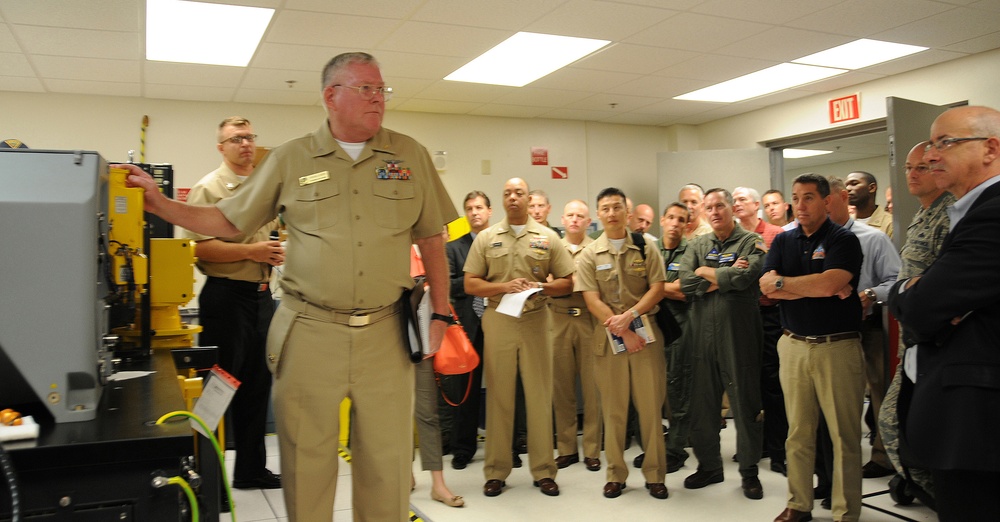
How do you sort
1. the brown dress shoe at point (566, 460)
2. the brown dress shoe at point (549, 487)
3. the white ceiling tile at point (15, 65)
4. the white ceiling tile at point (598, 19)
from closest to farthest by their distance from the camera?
the brown dress shoe at point (549, 487), the brown dress shoe at point (566, 460), the white ceiling tile at point (598, 19), the white ceiling tile at point (15, 65)

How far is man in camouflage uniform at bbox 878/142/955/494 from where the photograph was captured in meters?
2.87

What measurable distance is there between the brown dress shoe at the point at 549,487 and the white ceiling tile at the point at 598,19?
2.93 meters

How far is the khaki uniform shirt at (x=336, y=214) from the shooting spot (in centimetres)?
215

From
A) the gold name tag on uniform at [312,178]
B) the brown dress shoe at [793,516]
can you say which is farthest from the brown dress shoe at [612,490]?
the gold name tag on uniform at [312,178]

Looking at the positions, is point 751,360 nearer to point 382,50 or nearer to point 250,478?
point 250,478

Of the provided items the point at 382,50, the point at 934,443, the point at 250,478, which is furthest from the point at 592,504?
the point at 382,50

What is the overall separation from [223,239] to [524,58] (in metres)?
3.44

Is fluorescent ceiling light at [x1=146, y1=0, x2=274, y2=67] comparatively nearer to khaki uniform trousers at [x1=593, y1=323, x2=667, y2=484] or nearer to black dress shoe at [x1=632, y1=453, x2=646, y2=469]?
khaki uniform trousers at [x1=593, y1=323, x2=667, y2=484]

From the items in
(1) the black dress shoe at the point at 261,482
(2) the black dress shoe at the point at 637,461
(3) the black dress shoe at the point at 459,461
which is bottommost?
(2) the black dress shoe at the point at 637,461

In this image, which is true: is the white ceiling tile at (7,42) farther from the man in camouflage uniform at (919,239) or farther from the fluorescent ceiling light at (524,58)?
the man in camouflage uniform at (919,239)

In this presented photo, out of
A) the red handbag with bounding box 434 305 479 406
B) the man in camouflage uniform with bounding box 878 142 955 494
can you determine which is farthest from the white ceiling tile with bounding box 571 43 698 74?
the red handbag with bounding box 434 305 479 406

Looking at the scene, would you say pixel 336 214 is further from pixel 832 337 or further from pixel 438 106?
pixel 438 106

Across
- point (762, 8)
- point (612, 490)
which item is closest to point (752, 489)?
point (612, 490)

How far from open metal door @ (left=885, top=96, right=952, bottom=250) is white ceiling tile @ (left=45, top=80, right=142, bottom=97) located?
232 inches
